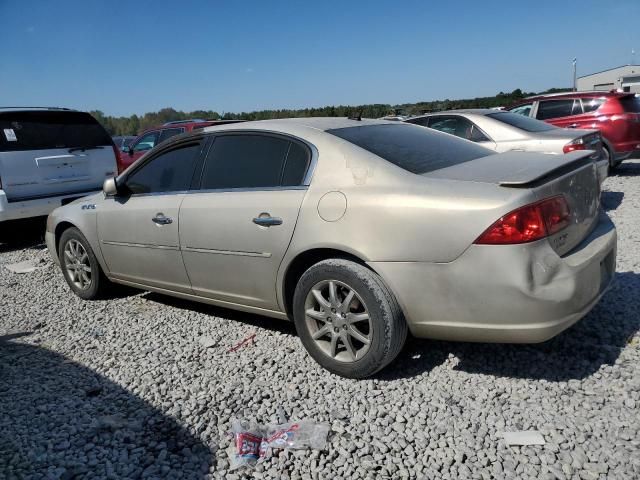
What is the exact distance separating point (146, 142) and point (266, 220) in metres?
9.97

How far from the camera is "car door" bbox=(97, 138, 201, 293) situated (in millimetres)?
3977

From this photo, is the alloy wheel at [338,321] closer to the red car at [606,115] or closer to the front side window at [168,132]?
the red car at [606,115]

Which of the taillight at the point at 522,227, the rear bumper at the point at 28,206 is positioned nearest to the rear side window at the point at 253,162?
the taillight at the point at 522,227

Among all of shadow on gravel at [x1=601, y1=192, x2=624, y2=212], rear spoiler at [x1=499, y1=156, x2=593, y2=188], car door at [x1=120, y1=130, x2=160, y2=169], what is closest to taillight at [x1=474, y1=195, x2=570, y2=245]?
rear spoiler at [x1=499, y1=156, x2=593, y2=188]

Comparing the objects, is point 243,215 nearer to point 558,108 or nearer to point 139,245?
point 139,245

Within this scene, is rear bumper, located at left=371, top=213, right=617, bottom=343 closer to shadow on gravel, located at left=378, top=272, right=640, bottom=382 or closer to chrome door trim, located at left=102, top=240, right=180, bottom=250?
shadow on gravel, located at left=378, top=272, right=640, bottom=382

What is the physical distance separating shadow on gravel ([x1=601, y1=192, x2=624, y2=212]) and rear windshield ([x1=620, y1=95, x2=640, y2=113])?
232cm

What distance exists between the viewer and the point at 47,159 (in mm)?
6898

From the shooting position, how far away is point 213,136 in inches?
156

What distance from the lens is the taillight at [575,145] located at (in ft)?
21.8

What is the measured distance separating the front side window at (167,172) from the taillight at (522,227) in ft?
7.70

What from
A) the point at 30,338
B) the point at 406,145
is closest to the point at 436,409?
the point at 406,145

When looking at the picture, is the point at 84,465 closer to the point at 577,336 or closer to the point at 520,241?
the point at 520,241

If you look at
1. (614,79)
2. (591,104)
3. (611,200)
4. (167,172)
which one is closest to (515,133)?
(611,200)
